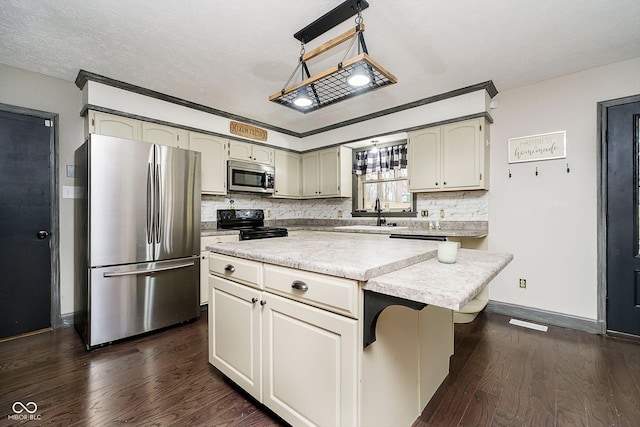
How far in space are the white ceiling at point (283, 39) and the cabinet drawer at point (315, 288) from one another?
5.76 ft

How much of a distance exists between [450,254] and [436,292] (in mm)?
542

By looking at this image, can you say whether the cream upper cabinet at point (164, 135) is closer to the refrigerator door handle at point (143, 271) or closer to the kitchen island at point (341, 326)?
the refrigerator door handle at point (143, 271)

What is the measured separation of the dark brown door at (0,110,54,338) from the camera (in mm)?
2551

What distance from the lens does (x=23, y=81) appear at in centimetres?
265

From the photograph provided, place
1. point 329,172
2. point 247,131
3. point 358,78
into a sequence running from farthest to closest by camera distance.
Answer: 1. point 329,172
2. point 247,131
3. point 358,78

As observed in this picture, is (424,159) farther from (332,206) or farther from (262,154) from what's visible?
(262,154)

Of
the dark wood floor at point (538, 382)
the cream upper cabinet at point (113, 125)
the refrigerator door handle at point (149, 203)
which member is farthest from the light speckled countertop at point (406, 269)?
the cream upper cabinet at point (113, 125)

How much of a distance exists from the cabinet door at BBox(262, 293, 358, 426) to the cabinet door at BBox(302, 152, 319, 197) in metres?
3.37

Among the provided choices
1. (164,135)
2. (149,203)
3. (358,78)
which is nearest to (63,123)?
(164,135)

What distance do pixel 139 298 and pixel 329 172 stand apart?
3009 millimetres

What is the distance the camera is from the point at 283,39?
2.23 metres

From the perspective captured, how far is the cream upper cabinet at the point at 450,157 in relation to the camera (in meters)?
3.06

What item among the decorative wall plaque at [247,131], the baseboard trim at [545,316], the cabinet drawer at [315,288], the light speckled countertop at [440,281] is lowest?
the baseboard trim at [545,316]

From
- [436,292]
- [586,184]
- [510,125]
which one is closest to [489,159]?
[510,125]
